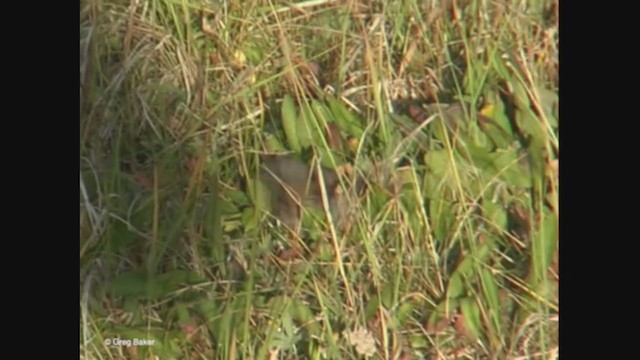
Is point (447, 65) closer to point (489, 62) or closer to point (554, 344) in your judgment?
point (489, 62)

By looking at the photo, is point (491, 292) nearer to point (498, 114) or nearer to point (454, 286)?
point (454, 286)

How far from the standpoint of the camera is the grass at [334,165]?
1.67 m

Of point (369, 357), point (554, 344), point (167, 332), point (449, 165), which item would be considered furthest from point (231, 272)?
point (554, 344)

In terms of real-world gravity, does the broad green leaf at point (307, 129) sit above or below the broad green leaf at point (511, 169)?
above

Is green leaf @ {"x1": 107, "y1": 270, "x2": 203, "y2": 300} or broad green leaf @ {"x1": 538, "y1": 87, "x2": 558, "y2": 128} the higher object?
broad green leaf @ {"x1": 538, "y1": 87, "x2": 558, "y2": 128}

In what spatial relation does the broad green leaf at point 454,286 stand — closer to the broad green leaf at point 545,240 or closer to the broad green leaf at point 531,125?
the broad green leaf at point 545,240

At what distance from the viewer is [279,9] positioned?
1684 millimetres

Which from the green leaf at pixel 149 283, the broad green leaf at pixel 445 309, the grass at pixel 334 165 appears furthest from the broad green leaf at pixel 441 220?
the green leaf at pixel 149 283

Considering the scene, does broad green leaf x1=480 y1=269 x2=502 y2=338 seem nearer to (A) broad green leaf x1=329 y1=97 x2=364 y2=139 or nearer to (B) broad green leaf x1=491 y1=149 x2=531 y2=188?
(B) broad green leaf x1=491 y1=149 x2=531 y2=188

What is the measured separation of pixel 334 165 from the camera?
168 centimetres

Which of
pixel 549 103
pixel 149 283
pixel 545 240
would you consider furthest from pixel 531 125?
pixel 149 283

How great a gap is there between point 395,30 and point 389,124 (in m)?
0.15

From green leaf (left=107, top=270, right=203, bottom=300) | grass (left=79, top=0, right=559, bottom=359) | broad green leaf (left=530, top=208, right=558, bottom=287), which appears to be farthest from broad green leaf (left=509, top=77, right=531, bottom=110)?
green leaf (left=107, top=270, right=203, bottom=300)

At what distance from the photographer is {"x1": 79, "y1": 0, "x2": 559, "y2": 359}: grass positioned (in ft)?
5.48
